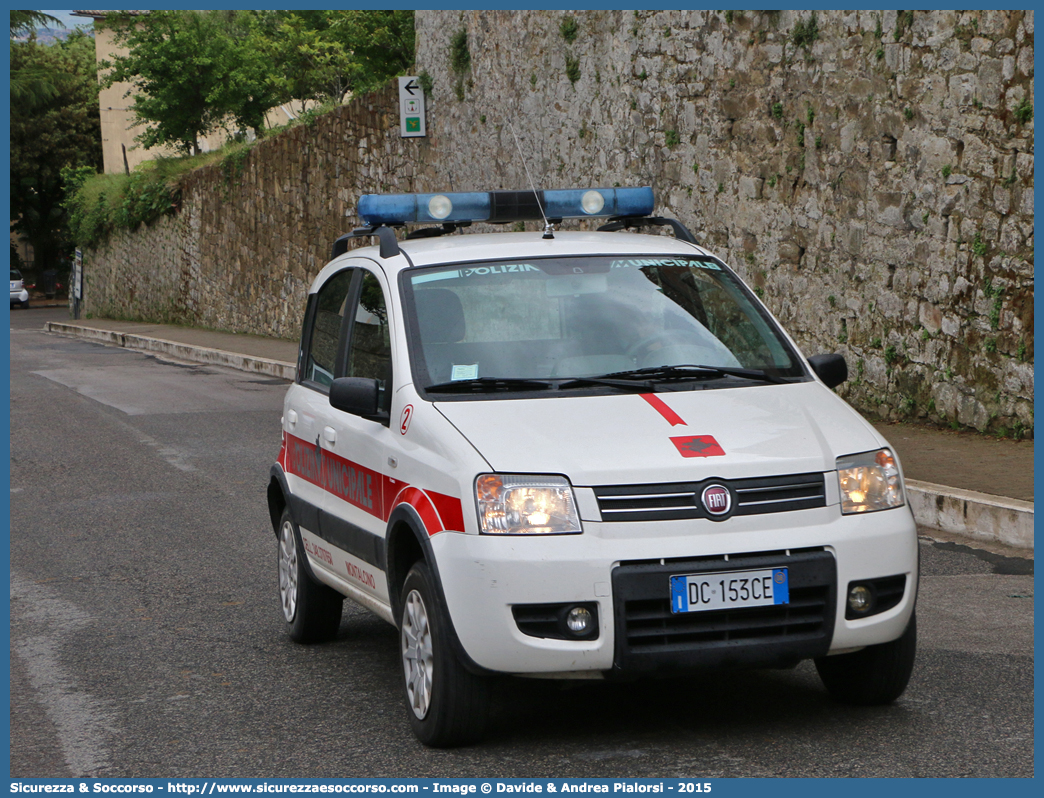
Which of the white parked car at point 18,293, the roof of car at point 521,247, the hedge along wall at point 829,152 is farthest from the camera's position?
the white parked car at point 18,293

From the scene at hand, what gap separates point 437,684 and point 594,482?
0.85 meters

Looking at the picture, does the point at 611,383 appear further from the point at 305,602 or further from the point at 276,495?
the point at 276,495

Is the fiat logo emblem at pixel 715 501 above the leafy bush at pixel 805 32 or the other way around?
the other way around

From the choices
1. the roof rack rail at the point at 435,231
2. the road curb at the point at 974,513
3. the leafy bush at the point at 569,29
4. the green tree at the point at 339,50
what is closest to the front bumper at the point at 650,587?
the roof rack rail at the point at 435,231

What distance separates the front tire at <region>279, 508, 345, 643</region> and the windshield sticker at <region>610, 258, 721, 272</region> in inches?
76.7

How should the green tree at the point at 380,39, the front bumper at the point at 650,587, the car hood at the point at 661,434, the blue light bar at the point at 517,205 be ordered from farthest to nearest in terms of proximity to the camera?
the green tree at the point at 380,39, the blue light bar at the point at 517,205, the car hood at the point at 661,434, the front bumper at the point at 650,587

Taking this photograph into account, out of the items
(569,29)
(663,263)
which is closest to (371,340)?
(663,263)

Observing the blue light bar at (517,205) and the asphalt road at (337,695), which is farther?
the blue light bar at (517,205)

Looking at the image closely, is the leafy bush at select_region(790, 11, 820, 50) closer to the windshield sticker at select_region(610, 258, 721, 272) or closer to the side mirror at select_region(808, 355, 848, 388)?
the windshield sticker at select_region(610, 258, 721, 272)

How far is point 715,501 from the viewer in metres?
4.30

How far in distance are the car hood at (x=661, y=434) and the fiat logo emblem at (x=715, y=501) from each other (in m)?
0.06

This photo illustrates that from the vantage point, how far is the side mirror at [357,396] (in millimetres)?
5023

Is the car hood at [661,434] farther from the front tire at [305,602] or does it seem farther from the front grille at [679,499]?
the front tire at [305,602]

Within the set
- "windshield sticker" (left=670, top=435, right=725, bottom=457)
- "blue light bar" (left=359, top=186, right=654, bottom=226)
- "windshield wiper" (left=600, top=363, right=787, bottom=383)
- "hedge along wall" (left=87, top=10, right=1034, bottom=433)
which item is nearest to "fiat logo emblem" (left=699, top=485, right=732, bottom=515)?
"windshield sticker" (left=670, top=435, right=725, bottom=457)
